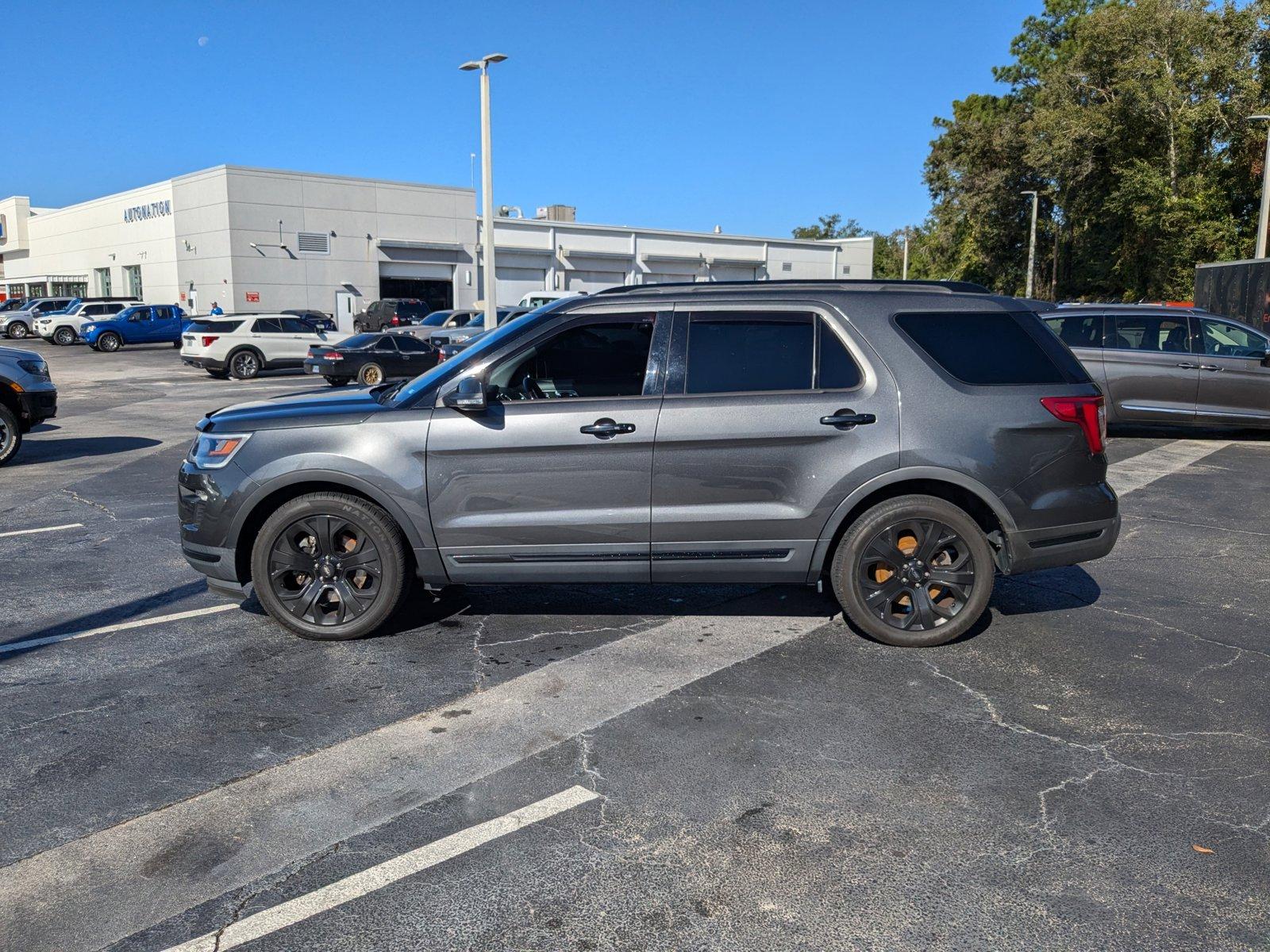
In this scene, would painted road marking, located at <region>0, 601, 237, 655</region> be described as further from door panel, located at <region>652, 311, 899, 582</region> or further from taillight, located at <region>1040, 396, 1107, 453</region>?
taillight, located at <region>1040, 396, 1107, 453</region>

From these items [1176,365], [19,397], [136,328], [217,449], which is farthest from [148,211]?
[217,449]

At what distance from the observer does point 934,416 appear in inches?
208

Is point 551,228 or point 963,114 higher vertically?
point 963,114

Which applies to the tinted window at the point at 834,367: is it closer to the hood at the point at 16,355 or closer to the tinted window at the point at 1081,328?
the tinted window at the point at 1081,328

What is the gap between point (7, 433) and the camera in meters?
12.1

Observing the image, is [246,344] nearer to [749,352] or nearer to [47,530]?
[47,530]

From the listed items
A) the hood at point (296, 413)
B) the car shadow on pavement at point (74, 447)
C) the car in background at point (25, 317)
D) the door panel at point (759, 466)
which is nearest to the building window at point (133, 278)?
the car in background at point (25, 317)

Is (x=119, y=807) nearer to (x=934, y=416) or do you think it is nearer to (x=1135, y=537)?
(x=934, y=416)

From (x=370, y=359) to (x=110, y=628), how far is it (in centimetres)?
1834

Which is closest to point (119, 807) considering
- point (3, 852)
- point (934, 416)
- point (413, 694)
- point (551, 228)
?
point (3, 852)

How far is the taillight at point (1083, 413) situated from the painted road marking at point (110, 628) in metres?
4.90

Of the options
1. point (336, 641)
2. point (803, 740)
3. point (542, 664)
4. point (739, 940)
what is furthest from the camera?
point (336, 641)

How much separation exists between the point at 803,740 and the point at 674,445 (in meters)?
1.68

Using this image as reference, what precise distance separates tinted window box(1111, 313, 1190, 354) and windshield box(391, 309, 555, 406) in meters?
10.6
